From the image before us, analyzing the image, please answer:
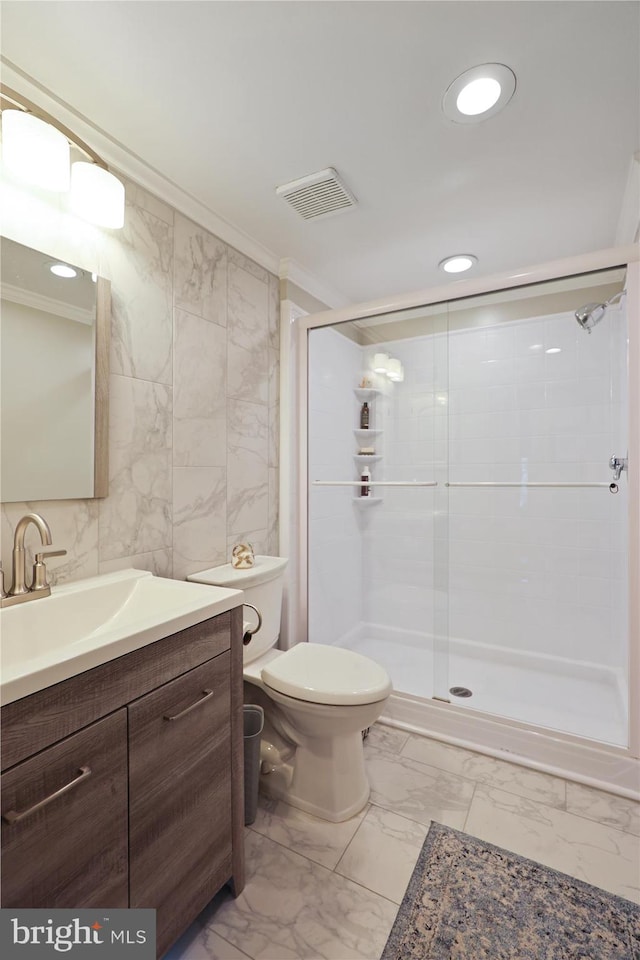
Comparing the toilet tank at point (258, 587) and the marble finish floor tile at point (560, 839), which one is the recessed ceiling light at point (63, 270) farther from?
the marble finish floor tile at point (560, 839)

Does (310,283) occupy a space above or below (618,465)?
Answer: above

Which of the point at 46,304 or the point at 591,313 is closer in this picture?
the point at 46,304

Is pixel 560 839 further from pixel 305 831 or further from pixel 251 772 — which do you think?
Result: pixel 251 772

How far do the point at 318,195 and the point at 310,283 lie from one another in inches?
31.0

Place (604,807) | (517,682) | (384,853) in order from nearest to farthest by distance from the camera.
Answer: (384,853) → (604,807) → (517,682)

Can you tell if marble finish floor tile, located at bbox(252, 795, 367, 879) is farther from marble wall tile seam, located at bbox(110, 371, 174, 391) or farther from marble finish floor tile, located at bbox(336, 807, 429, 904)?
marble wall tile seam, located at bbox(110, 371, 174, 391)

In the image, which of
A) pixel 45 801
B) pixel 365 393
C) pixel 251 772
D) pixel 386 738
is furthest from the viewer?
pixel 365 393

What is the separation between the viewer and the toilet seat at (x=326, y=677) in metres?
1.47

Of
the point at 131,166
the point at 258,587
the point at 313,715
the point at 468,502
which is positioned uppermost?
the point at 131,166

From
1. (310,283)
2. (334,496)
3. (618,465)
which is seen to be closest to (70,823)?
(334,496)

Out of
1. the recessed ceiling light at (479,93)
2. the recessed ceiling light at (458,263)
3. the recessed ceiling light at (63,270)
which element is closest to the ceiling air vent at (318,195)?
the recessed ceiling light at (479,93)

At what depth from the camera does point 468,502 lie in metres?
2.69

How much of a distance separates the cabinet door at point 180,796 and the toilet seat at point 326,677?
0.36 m

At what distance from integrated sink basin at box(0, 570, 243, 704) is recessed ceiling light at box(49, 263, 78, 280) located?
3.08 ft
